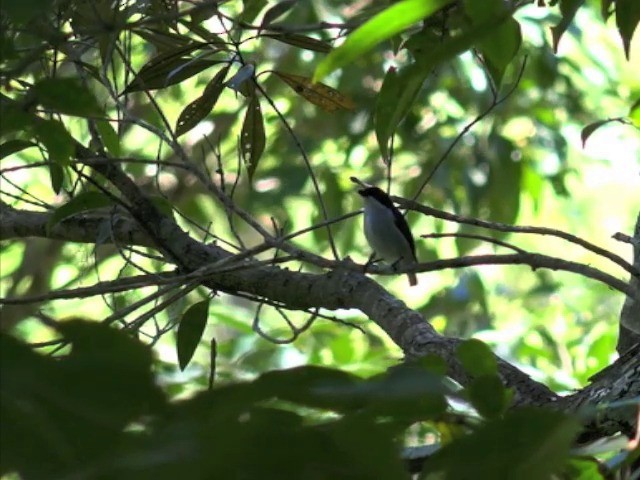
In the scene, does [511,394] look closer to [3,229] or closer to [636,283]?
[636,283]

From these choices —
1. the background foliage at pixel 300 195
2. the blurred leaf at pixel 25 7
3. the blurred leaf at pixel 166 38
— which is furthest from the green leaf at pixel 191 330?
the blurred leaf at pixel 25 7

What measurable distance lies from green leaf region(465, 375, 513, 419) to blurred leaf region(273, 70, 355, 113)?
1.18 meters

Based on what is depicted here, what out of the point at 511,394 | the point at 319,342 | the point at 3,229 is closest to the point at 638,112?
the point at 511,394

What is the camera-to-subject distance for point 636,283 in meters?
1.64

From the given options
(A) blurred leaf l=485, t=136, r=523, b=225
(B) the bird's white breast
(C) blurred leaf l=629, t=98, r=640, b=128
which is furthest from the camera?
(A) blurred leaf l=485, t=136, r=523, b=225

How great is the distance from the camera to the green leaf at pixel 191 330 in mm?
1753

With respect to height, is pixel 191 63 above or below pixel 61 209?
above

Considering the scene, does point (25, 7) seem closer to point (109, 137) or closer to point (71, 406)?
point (71, 406)

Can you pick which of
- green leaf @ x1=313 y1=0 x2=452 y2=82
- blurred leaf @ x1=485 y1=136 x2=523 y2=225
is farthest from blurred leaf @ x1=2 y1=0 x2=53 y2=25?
blurred leaf @ x1=485 y1=136 x2=523 y2=225

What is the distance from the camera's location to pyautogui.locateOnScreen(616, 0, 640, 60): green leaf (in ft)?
4.60

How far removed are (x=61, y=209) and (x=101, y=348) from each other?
3.53 feet

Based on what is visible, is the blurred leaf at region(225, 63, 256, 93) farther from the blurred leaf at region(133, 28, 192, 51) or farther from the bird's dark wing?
the bird's dark wing

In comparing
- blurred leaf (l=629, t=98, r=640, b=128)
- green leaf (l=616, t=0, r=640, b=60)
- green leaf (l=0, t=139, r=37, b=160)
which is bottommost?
blurred leaf (l=629, t=98, r=640, b=128)

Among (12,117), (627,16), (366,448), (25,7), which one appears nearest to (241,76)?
(627,16)
